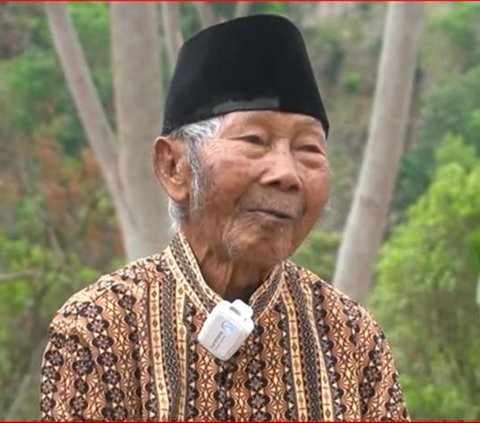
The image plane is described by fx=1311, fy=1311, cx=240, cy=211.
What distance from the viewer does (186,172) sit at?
1738mm

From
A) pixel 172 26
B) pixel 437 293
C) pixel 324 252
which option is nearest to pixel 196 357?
pixel 172 26

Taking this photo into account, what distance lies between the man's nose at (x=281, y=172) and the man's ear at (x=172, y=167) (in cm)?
12

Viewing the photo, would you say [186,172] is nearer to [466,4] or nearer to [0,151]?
[0,151]

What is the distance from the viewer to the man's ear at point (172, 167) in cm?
175

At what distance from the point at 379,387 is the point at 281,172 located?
0.36m

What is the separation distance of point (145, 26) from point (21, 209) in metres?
9.78

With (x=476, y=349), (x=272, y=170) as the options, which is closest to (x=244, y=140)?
(x=272, y=170)

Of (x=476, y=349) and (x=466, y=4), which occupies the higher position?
(x=466, y=4)

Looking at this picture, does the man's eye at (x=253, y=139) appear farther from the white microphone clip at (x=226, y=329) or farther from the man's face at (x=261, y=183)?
the white microphone clip at (x=226, y=329)

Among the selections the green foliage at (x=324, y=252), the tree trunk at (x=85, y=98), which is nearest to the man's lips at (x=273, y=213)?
the tree trunk at (x=85, y=98)

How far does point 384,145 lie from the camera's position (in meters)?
6.57

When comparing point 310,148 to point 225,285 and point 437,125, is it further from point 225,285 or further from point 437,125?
point 437,125

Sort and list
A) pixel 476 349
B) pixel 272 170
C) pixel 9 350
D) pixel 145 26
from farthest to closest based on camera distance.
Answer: pixel 9 350
pixel 476 349
pixel 145 26
pixel 272 170

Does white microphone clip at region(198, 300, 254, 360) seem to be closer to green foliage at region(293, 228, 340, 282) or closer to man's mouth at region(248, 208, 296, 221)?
man's mouth at region(248, 208, 296, 221)
